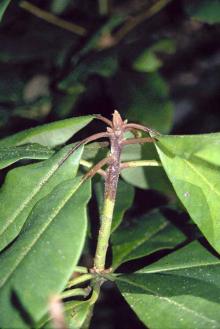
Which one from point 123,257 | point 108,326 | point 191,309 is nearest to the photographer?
point 191,309

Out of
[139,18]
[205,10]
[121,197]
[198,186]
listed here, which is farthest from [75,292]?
[139,18]

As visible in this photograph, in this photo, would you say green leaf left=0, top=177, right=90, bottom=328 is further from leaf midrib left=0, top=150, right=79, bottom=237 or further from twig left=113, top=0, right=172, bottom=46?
twig left=113, top=0, right=172, bottom=46

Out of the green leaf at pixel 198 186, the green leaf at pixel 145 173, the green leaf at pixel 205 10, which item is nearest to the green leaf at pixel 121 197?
the green leaf at pixel 145 173

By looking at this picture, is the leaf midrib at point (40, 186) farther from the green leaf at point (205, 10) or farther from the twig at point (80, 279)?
the green leaf at point (205, 10)

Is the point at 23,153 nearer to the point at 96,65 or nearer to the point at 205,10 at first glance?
the point at 96,65

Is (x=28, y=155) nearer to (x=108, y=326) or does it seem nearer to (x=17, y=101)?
(x=17, y=101)

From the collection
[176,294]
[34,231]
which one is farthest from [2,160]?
[176,294]
